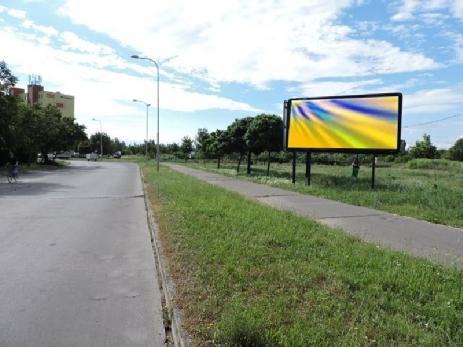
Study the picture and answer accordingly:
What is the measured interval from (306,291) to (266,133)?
23703 millimetres

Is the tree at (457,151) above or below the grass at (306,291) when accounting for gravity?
above

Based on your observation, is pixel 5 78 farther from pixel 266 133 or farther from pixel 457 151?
pixel 457 151

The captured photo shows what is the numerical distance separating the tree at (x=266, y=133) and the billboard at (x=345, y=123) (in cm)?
667

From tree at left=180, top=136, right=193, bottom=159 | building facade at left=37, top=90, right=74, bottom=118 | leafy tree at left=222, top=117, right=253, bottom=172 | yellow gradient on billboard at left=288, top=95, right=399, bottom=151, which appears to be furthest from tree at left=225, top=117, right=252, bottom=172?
building facade at left=37, top=90, right=74, bottom=118

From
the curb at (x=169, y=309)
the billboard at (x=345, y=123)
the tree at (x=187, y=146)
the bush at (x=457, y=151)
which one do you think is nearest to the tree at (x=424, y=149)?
the bush at (x=457, y=151)

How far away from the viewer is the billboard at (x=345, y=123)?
17.6 metres

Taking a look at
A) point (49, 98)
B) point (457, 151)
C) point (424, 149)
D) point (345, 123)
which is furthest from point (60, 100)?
point (345, 123)

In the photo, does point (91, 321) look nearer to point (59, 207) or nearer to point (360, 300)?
point (360, 300)

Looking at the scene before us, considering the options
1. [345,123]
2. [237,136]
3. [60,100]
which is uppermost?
[60,100]

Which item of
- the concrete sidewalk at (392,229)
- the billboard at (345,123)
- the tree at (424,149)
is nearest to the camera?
the concrete sidewalk at (392,229)

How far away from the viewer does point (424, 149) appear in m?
87.7


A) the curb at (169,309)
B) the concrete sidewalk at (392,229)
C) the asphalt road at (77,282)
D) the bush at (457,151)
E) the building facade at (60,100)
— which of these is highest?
the building facade at (60,100)

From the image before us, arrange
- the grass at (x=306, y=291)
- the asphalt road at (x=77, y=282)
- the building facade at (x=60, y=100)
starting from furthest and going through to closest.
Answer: the building facade at (x=60, y=100) < the asphalt road at (x=77, y=282) < the grass at (x=306, y=291)

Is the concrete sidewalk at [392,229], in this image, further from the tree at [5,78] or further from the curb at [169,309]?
the tree at [5,78]
